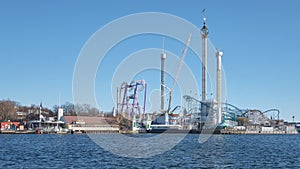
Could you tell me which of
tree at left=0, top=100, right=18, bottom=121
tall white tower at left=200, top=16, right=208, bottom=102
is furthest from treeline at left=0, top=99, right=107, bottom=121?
tall white tower at left=200, top=16, right=208, bottom=102

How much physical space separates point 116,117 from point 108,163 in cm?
11335

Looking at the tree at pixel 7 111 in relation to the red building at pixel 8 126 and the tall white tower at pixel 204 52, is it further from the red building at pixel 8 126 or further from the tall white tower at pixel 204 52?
the tall white tower at pixel 204 52

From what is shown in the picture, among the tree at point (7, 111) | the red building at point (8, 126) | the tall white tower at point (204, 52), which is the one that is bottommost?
the red building at point (8, 126)

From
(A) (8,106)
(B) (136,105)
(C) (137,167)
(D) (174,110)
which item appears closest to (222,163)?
(C) (137,167)

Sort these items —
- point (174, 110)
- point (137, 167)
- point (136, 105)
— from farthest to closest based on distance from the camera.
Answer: point (174, 110) → point (136, 105) → point (137, 167)

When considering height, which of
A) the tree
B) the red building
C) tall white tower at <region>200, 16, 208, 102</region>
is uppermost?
tall white tower at <region>200, 16, 208, 102</region>

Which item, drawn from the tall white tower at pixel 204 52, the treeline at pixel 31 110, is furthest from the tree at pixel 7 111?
the tall white tower at pixel 204 52

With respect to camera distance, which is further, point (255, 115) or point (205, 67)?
point (255, 115)

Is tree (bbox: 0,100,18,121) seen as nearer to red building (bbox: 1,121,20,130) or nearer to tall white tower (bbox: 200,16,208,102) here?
red building (bbox: 1,121,20,130)

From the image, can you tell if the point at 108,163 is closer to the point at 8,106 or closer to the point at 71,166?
the point at 71,166

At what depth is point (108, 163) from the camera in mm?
32094

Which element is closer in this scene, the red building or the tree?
the red building

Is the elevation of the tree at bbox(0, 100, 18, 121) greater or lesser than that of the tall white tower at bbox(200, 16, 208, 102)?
lesser

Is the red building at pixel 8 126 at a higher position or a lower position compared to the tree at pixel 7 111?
lower
